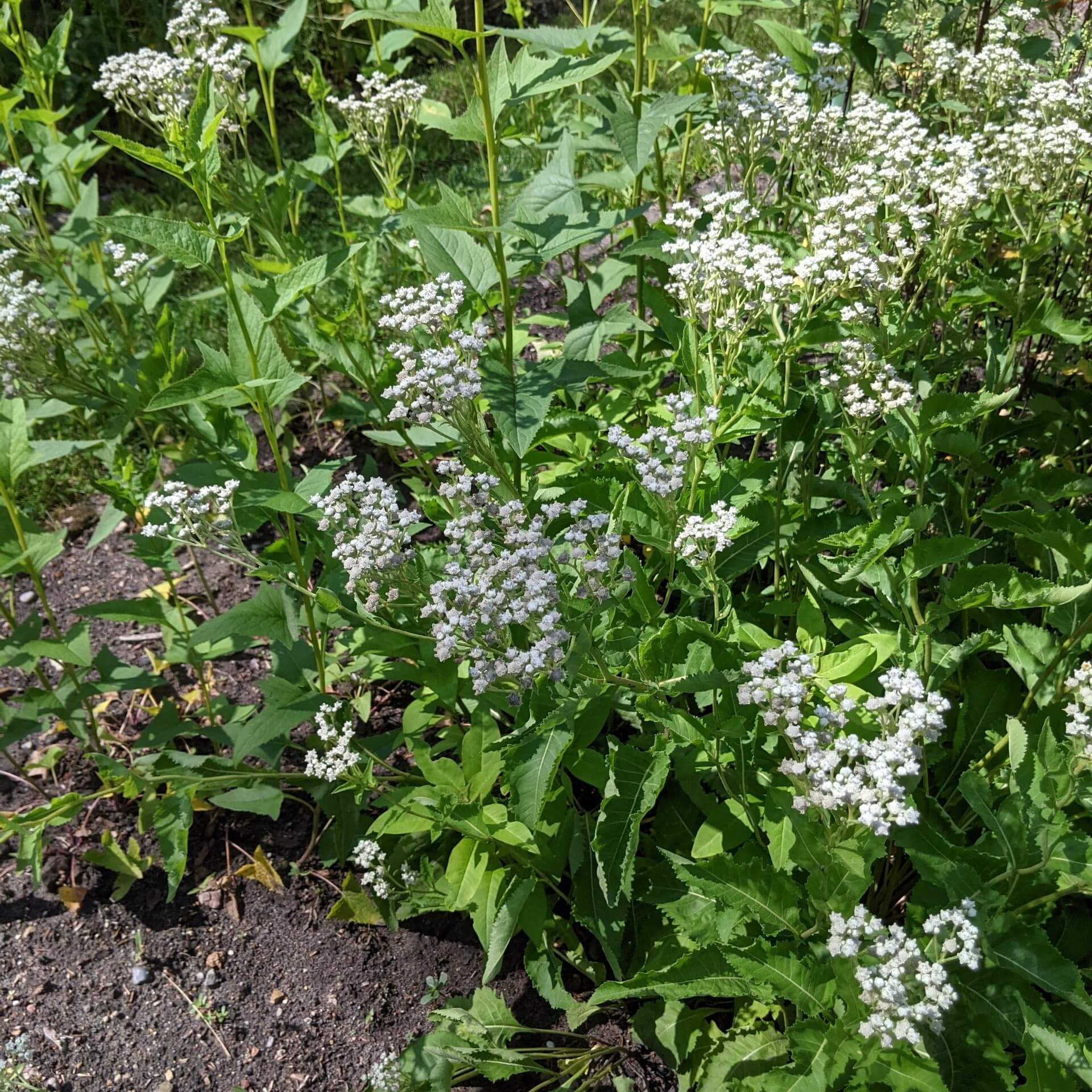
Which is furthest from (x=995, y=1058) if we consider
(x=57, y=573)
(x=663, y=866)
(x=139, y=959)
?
(x=57, y=573)

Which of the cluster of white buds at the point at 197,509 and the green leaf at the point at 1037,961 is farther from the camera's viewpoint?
the cluster of white buds at the point at 197,509

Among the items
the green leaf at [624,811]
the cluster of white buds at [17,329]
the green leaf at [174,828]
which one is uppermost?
the cluster of white buds at [17,329]

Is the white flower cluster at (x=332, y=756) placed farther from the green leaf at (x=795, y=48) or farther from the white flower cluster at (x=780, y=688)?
the green leaf at (x=795, y=48)

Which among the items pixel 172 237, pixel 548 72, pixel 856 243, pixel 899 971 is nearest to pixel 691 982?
pixel 899 971

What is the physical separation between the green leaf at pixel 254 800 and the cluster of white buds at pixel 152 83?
203cm

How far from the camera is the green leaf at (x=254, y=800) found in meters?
2.77

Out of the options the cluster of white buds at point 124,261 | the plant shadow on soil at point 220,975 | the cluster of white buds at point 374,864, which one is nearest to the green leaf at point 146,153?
the cluster of white buds at point 124,261

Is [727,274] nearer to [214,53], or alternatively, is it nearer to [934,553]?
[934,553]

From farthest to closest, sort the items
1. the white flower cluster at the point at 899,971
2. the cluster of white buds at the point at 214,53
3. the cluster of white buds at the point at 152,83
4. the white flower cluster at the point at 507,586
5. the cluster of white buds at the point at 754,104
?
the cluster of white buds at the point at 214,53 → the cluster of white buds at the point at 152,83 → the cluster of white buds at the point at 754,104 → the white flower cluster at the point at 507,586 → the white flower cluster at the point at 899,971

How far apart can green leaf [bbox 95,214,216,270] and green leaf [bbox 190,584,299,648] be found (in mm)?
935

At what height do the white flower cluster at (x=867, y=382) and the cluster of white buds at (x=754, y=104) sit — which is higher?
the cluster of white buds at (x=754, y=104)

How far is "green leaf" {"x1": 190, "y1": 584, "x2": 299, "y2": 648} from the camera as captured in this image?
8.77 feet

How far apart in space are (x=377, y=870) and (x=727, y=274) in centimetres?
184

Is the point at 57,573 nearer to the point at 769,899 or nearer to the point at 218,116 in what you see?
the point at 218,116
